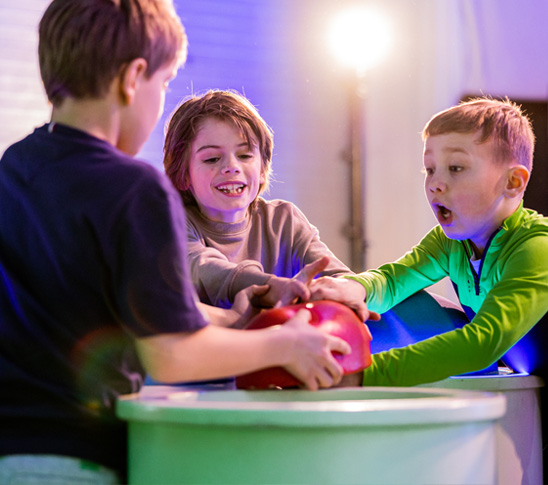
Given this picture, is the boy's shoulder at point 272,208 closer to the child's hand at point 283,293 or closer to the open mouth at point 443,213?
the open mouth at point 443,213

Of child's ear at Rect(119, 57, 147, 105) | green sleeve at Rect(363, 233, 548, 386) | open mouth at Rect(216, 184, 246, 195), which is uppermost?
child's ear at Rect(119, 57, 147, 105)

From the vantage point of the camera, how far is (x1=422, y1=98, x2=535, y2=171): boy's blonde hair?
4.61 ft

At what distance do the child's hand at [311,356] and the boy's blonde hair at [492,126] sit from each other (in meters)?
0.60

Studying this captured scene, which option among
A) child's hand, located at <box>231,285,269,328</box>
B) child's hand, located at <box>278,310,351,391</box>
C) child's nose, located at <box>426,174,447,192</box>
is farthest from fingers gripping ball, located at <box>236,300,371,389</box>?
child's nose, located at <box>426,174,447,192</box>

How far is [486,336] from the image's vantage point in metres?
1.16

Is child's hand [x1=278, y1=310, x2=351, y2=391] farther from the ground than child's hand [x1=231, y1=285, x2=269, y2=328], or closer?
closer

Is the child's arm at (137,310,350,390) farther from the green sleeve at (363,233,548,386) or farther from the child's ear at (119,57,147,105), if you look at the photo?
the child's ear at (119,57,147,105)

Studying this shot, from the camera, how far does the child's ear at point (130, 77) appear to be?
3.06 ft

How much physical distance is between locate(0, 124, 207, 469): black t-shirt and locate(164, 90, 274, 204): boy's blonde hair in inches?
24.0

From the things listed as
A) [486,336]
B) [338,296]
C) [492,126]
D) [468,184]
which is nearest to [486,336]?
[486,336]

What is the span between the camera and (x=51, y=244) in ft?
2.87

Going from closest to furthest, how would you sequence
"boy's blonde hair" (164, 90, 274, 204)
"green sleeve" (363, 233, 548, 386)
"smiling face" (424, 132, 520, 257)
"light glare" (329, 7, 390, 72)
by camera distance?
1. "green sleeve" (363, 233, 548, 386)
2. "smiling face" (424, 132, 520, 257)
3. "boy's blonde hair" (164, 90, 274, 204)
4. "light glare" (329, 7, 390, 72)

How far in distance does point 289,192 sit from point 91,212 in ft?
11.5

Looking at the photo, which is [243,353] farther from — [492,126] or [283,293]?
[492,126]
